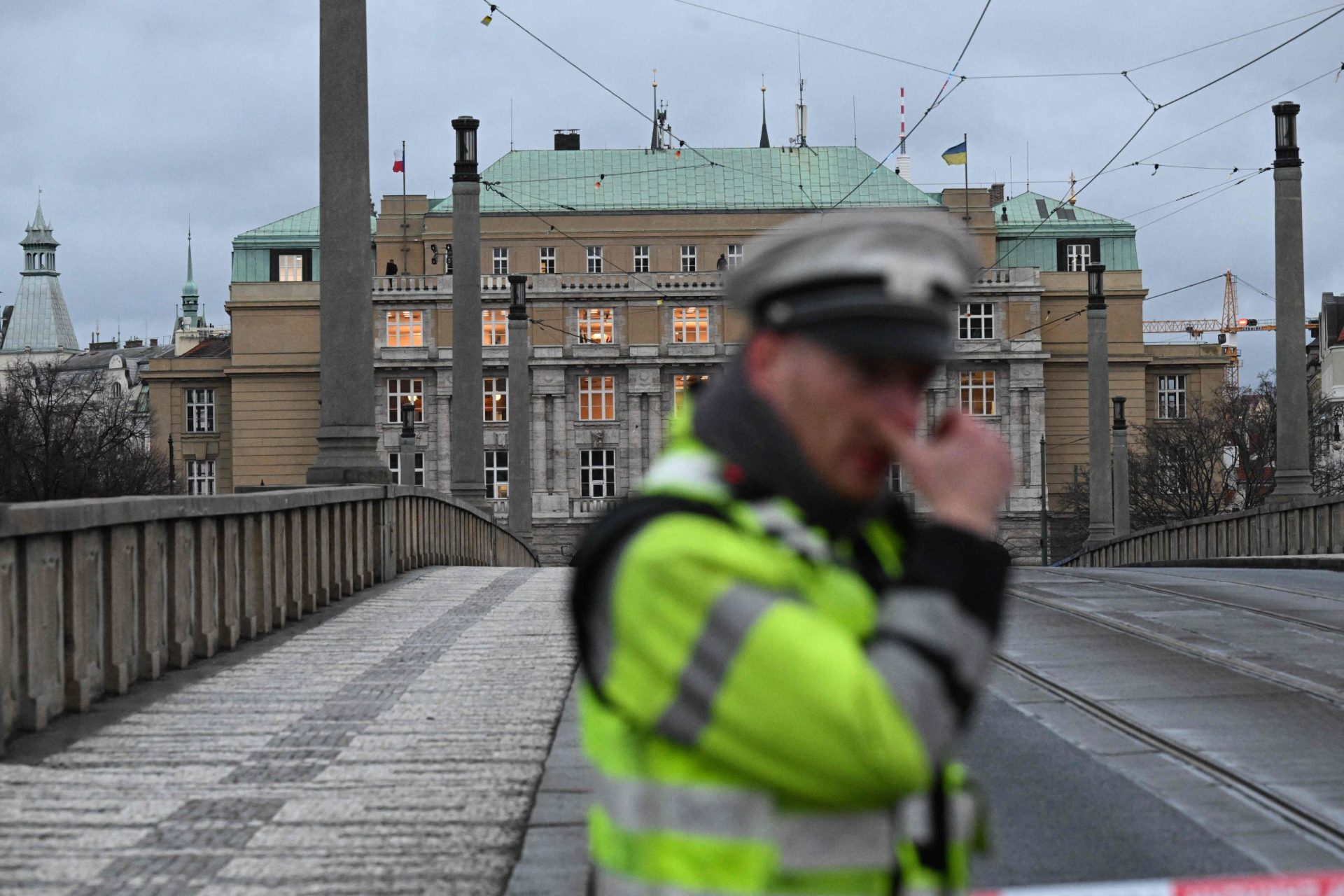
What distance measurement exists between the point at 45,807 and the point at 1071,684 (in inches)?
228

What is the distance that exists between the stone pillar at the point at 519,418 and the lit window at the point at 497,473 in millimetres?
43163

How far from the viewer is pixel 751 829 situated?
1.94m

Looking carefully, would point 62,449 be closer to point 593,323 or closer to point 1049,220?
point 593,323

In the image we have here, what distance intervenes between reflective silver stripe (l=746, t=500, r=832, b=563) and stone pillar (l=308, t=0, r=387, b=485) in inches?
509

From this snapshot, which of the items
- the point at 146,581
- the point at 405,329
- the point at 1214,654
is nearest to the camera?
the point at 146,581

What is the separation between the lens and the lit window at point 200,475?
279 feet

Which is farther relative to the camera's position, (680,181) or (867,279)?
(680,181)

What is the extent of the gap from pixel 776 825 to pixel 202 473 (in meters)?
86.9

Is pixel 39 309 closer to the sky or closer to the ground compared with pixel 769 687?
closer to the sky

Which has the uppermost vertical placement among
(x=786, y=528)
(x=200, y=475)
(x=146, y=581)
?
(x=786, y=528)

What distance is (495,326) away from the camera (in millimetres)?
77250

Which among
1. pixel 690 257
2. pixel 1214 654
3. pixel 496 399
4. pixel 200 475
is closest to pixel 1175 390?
pixel 690 257

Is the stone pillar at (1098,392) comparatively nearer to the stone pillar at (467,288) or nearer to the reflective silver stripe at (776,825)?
the stone pillar at (467,288)

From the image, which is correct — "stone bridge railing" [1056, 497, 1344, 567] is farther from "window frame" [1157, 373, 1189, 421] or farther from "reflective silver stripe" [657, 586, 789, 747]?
"window frame" [1157, 373, 1189, 421]
